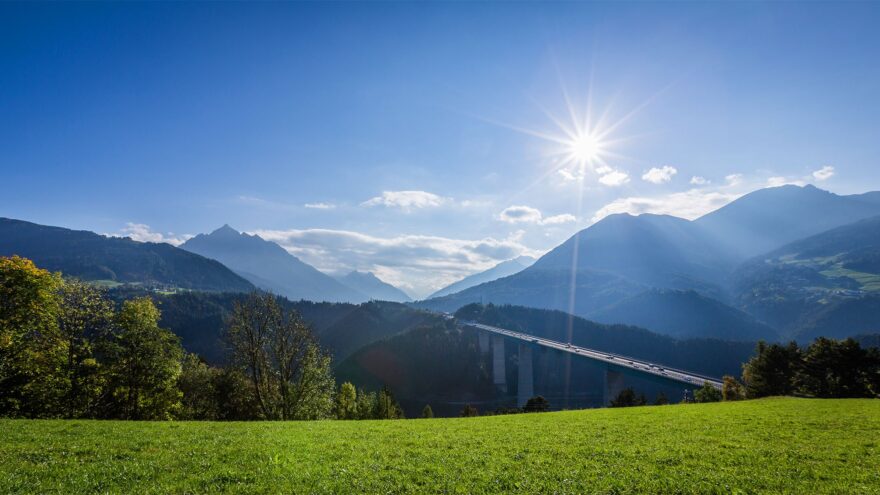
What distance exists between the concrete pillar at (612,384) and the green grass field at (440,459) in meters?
97.2

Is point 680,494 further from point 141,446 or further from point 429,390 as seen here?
point 429,390

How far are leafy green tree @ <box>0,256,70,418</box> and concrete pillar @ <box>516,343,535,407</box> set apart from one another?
458 feet

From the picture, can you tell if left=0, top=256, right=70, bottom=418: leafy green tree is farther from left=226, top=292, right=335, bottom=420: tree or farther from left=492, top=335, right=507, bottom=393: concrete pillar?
left=492, top=335, right=507, bottom=393: concrete pillar

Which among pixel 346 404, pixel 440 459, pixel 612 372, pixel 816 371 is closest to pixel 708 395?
pixel 816 371

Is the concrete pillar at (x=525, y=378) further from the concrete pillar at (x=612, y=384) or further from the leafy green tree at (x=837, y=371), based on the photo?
the leafy green tree at (x=837, y=371)

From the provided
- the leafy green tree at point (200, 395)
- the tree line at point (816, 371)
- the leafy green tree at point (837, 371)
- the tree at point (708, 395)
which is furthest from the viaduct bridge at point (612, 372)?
the leafy green tree at point (200, 395)

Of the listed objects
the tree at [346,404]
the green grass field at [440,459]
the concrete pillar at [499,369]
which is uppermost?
the green grass field at [440,459]

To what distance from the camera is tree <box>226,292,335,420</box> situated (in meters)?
43.8

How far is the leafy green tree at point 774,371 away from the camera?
5937cm

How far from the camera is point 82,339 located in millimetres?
37844

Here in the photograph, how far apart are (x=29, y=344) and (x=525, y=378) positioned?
150306 mm

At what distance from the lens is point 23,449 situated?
1555cm

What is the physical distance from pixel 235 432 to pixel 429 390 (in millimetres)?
182808

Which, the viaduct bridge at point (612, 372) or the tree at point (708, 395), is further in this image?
the viaduct bridge at point (612, 372)
